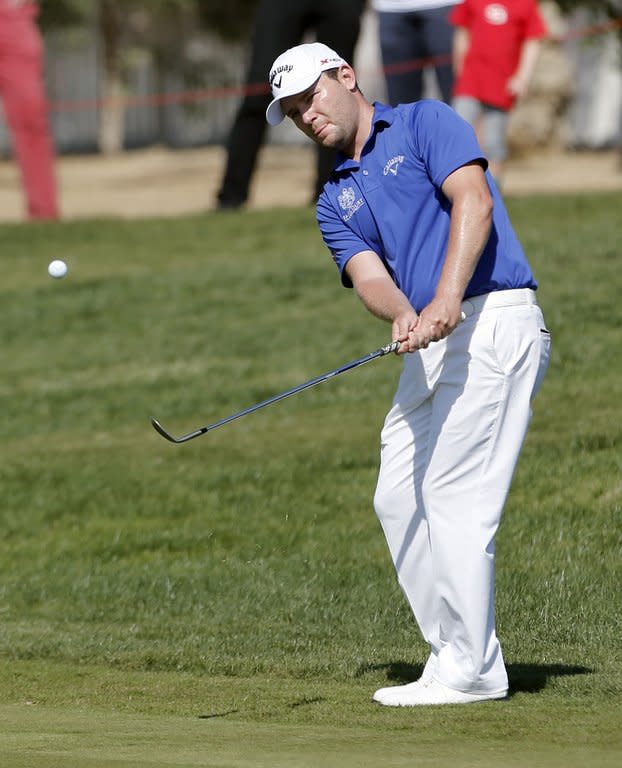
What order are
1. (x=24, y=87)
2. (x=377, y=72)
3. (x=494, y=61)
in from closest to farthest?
(x=494, y=61)
(x=24, y=87)
(x=377, y=72)

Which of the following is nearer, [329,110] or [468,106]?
[329,110]

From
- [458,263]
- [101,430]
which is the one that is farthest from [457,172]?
[101,430]

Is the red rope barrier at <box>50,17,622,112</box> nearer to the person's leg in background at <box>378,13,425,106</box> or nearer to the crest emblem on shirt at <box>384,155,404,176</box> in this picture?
the person's leg in background at <box>378,13,425,106</box>

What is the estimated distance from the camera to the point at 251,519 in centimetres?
952

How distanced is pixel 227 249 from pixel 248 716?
980 centimetres

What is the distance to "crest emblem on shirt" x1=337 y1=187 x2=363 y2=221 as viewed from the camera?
603 cm

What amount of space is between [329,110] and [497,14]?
860cm

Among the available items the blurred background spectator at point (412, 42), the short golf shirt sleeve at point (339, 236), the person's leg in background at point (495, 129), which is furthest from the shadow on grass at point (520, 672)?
the blurred background spectator at point (412, 42)

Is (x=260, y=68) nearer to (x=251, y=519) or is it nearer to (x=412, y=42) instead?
(x=412, y=42)

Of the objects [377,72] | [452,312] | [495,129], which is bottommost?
[452,312]

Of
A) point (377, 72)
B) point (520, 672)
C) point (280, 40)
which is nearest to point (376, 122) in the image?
point (520, 672)

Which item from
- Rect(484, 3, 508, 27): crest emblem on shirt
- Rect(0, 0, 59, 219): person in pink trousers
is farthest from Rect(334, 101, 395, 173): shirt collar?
Rect(0, 0, 59, 219): person in pink trousers

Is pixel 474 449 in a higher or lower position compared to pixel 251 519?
higher

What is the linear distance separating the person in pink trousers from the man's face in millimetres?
9898
